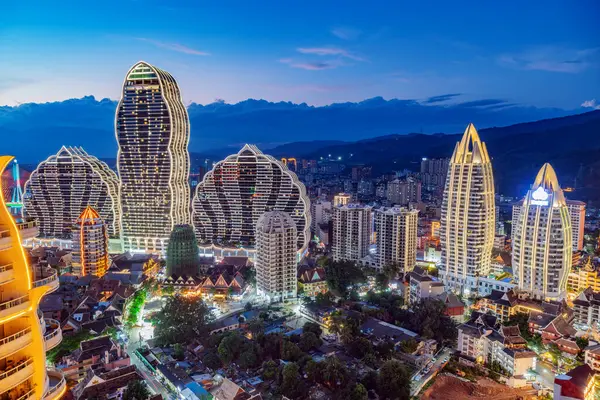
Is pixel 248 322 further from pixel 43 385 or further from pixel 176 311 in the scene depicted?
pixel 43 385

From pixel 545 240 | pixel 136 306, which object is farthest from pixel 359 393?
pixel 545 240

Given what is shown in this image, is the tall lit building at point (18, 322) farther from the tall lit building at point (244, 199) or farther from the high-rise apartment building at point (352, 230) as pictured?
the tall lit building at point (244, 199)

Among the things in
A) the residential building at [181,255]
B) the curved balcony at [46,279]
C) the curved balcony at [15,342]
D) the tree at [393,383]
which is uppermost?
the curved balcony at [46,279]

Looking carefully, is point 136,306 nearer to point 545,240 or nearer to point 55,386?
point 55,386

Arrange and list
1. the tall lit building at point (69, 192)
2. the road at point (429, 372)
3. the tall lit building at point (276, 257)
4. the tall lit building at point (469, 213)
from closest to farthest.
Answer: the road at point (429, 372)
the tall lit building at point (276, 257)
the tall lit building at point (469, 213)
the tall lit building at point (69, 192)

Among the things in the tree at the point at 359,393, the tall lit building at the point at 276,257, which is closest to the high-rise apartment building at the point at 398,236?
the tall lit building at the point at 276,257

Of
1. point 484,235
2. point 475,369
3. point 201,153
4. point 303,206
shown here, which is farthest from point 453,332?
point 201,153

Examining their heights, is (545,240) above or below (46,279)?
below
